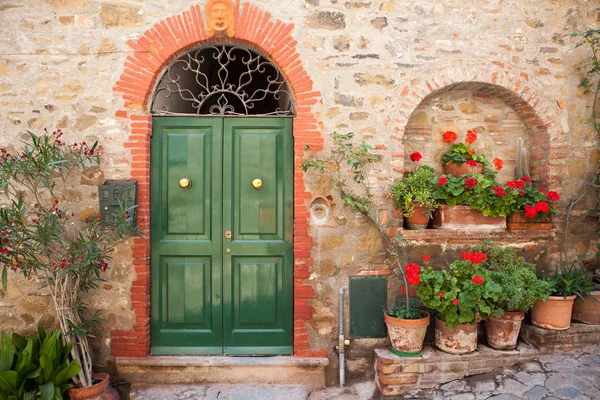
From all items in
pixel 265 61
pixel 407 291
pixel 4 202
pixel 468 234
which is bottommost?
pixel 407 291

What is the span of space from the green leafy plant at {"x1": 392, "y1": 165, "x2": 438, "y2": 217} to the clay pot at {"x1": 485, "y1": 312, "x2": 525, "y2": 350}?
119cm

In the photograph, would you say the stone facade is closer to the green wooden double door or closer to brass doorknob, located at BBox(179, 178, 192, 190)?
the green wooden double door

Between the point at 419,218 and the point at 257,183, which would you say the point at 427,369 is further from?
the point at 257,183

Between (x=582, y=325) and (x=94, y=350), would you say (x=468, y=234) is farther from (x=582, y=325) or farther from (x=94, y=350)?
(x=94, y=350)

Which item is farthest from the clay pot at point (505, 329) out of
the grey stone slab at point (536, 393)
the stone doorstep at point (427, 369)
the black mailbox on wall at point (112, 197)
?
the black mailbox on wall at point (112, 197)

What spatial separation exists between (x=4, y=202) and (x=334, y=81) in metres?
3.46

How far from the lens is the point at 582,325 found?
402cm

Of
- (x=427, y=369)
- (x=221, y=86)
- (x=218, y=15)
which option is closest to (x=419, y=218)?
(x=427, y=369)

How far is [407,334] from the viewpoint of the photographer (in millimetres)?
3801

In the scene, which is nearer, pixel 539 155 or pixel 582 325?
pixel 582 325

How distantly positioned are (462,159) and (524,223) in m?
0.90

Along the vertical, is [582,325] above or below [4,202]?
below

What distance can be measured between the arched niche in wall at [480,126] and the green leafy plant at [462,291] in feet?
3.87

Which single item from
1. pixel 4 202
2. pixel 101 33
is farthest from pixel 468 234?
pixel 4 202
